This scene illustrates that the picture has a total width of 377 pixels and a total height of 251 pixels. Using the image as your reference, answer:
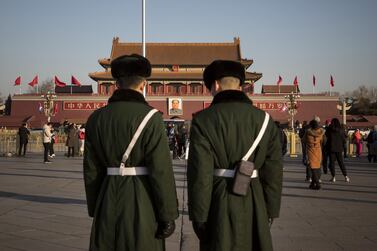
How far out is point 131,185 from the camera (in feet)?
9.39

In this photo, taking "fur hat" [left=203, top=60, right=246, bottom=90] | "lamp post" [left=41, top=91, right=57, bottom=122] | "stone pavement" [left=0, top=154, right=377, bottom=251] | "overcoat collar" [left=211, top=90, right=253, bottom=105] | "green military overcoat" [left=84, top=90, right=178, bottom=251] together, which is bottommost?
"stone pavement" [left=0, top=154, right=377, bottom=251]

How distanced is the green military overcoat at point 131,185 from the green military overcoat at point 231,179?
0.18 m

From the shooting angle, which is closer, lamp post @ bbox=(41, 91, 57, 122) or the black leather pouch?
the black leather pouch

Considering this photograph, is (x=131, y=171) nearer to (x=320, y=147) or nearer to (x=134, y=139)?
(x=134, y=139)

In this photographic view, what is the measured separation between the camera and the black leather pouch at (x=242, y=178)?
2.84m

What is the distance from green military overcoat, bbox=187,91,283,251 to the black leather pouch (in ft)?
0.16

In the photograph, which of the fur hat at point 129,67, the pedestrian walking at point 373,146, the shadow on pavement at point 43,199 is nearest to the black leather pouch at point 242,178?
the fur hat at point 129,67

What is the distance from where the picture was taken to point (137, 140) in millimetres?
2875

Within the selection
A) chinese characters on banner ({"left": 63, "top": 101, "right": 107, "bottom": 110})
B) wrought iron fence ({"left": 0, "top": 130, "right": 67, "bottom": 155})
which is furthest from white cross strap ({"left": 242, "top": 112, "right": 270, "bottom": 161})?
chinese characters on banner ({"left": 63, "top": 101, "right": 107, "bottom": 110})

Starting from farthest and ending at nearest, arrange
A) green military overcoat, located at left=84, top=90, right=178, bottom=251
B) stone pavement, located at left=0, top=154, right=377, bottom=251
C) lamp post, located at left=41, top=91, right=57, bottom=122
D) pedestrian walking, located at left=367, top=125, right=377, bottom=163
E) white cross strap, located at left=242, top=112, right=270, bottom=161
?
lamp post, located at left=41, top=91, right=57, bottom=122 → pedestrian walking, located at left=367, top=125, right=377, bottom=163 → stone pavement, located at left=0, top=154, right=377, bottom=251 → white cross strap, located at left=242, top=112, right=270, bottom=161 → green military overcoat, located at left=84, top=90, right=178, bottom=251

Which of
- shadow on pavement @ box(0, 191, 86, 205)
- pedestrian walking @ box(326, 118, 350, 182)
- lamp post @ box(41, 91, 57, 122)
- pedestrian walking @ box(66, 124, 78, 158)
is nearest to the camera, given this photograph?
shadow on pavement @ box(0, 191, 86, 205)

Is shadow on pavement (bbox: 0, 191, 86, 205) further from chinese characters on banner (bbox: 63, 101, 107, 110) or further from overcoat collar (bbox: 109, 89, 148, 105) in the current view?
chinese characters on banner (bbox: 63, 101, 107, 110)

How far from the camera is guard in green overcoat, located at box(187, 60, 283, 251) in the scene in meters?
2.85

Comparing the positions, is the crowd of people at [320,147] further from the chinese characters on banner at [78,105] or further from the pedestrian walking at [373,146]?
the chinese characters on banner at [78,105]
